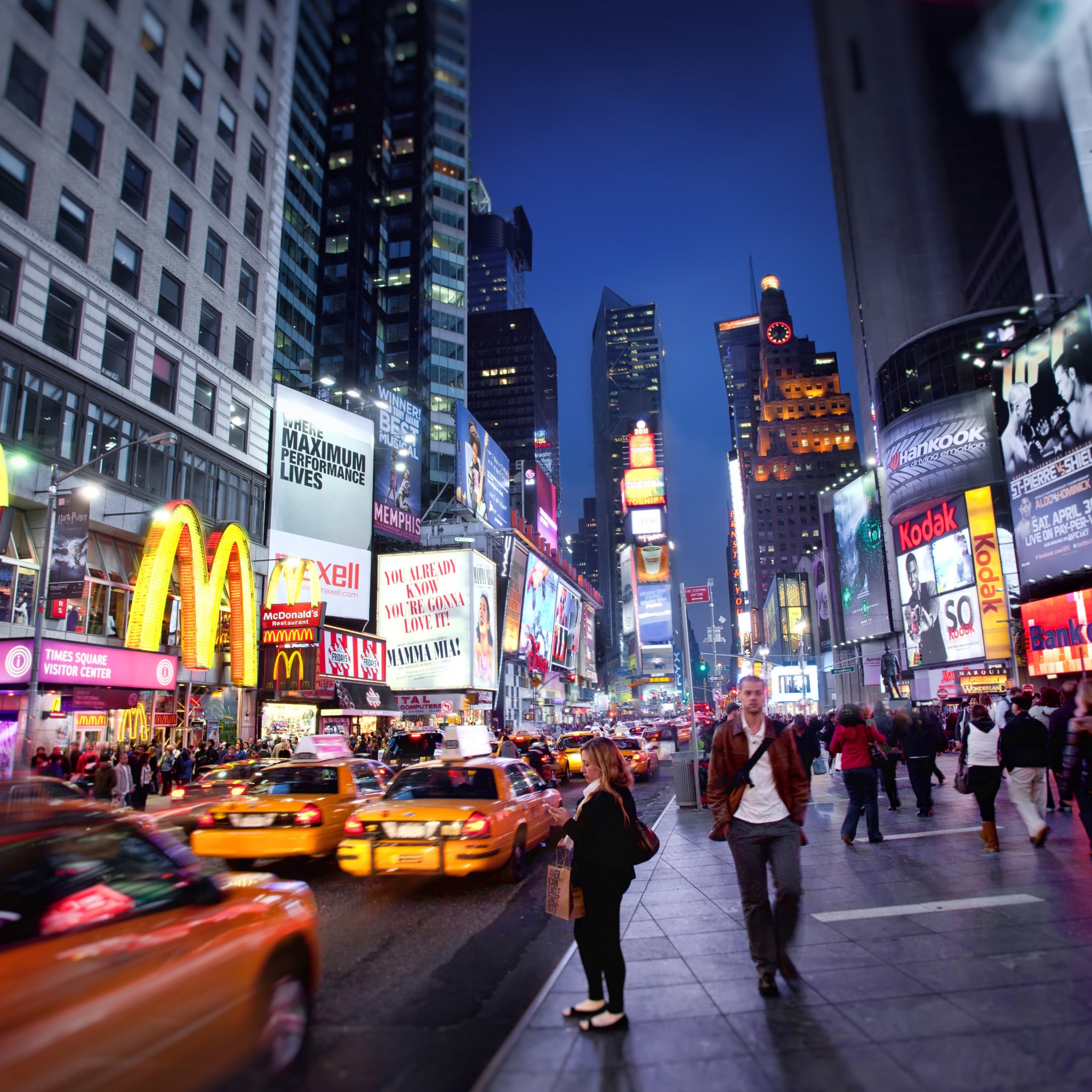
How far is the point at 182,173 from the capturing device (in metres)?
29.1

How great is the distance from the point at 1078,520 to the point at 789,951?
37.4m

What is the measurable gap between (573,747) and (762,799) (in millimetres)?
22657

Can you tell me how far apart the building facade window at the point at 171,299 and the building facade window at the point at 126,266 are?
108 centimetres

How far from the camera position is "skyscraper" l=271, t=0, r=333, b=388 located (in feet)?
212

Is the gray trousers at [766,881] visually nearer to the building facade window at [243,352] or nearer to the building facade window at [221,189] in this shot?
the building facade window at [243,352]

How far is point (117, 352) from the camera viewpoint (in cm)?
2564

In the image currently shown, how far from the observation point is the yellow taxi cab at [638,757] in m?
24.7

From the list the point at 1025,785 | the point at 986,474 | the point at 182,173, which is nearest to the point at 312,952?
the point at 1025,785

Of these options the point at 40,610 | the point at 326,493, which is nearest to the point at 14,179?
the point at 40,610

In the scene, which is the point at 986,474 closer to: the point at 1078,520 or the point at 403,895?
the point at 1078,520

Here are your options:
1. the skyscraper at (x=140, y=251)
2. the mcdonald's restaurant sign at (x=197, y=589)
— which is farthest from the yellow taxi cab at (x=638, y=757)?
the skyscraper at (x=140, y=251)

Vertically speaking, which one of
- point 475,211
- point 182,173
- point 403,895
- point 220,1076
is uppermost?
point 475,211

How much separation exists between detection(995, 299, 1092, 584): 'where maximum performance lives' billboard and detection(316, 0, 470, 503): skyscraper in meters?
47.3

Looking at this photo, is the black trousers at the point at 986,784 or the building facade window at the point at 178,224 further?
the building facade window at the point at 178,224
